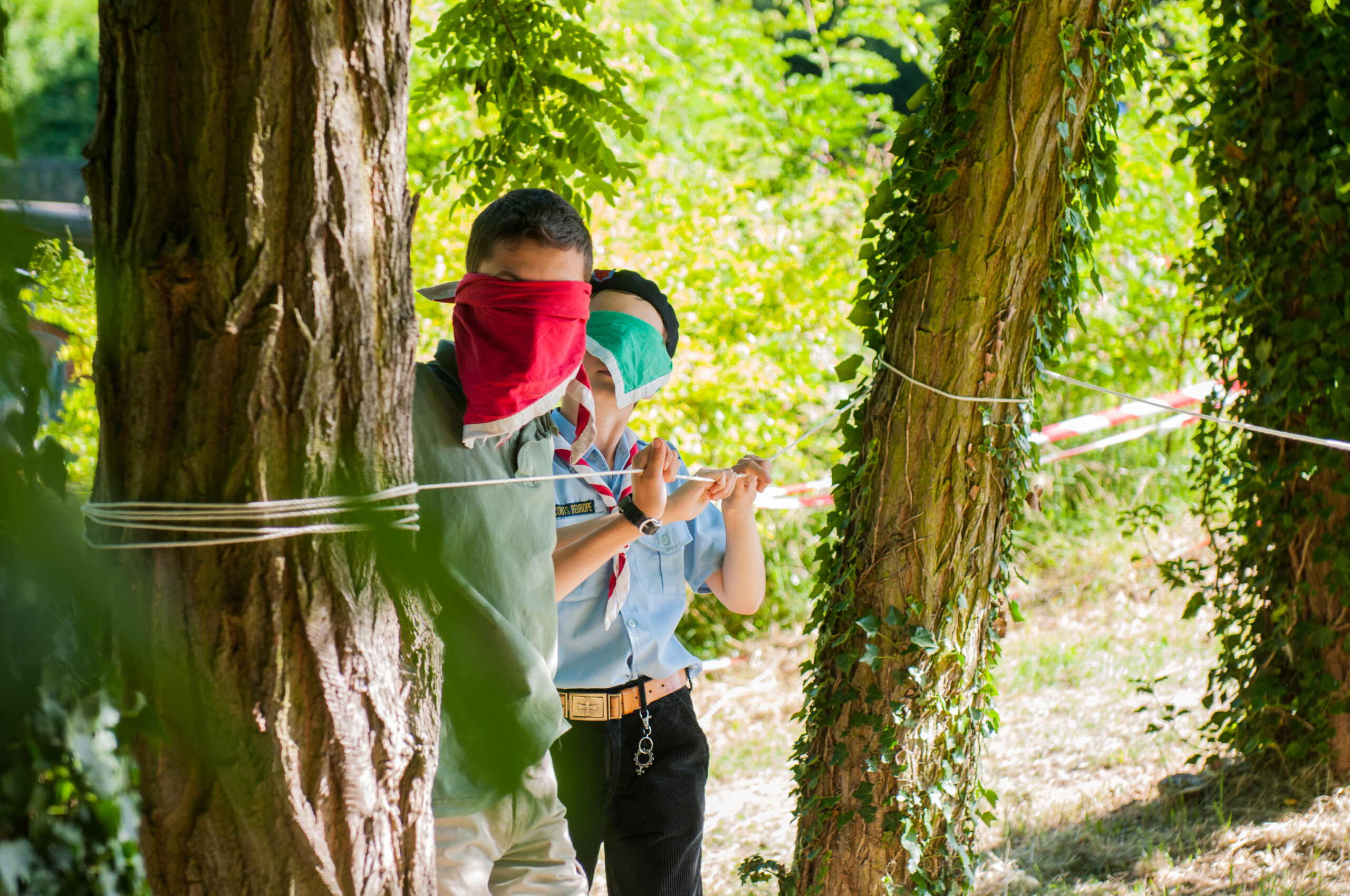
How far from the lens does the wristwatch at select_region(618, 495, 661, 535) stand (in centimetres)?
194

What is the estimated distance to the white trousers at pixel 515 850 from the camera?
1.49 metres

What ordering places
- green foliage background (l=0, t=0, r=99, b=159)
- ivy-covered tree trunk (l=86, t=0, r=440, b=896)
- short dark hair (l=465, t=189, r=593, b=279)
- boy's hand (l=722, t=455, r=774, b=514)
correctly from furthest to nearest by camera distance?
boy's hand (l=722, t=455, r=774, b=514) < short dark hair (l=465, t=189, r=593, b=279) < ivy-covered tree trunk (l=86, t=0, r=440, b=896) < green foliage background (l=0, t=0, r=99, b=159)

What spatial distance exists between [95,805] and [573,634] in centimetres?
143

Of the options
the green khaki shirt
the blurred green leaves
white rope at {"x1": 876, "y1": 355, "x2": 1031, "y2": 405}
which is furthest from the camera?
the blurred green leaves

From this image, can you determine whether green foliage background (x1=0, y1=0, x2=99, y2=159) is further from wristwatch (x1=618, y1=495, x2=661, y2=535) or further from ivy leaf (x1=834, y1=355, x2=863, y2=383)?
ivy leaf (x1=834, y1=355, x2=863, y2=383)

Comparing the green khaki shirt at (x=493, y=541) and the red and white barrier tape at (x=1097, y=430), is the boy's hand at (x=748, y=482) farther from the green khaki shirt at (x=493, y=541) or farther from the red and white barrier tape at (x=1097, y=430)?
the red and white barrier tape at (x=1097, y=430)

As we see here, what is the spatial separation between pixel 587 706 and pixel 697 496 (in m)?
0.52

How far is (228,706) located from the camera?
966mm

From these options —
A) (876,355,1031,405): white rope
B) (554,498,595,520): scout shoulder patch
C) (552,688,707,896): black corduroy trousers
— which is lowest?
(552,688,707,896): black corduroy trousers

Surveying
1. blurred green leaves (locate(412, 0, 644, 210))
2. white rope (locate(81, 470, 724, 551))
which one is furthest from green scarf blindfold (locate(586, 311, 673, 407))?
white rope (locate(81, 470, 724, 551))

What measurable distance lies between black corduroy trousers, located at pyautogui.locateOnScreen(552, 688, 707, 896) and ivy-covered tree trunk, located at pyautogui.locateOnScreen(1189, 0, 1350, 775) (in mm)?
2190

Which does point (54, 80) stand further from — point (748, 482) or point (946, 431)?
point (946, 431)

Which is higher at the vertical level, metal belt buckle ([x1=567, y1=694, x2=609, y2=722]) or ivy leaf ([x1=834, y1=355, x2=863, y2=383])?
ivy leaf ([x1=834, y1=355, x2=863, y2=383])

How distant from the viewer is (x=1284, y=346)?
11.0 feet
